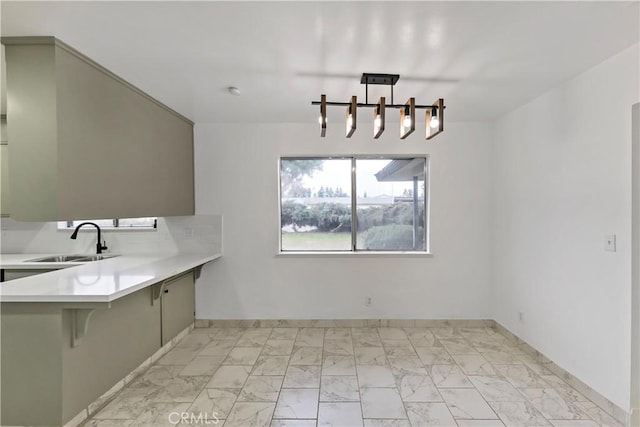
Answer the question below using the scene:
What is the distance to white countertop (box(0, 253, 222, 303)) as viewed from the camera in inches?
73.9

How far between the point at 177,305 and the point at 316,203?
199 centimetres

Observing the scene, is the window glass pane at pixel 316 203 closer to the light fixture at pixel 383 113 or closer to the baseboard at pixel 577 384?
the light fixture at pixel 383 113

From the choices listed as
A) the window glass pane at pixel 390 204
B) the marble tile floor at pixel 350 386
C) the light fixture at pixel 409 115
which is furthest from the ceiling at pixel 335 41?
the marble tile floor at pixel 350 386

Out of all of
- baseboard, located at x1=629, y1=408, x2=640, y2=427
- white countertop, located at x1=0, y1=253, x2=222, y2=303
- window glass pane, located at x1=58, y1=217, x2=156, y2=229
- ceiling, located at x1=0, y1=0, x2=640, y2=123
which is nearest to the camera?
ceiling, located at x1=0, y1=0, x2=640, y2=123

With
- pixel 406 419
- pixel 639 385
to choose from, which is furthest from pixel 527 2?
pixel 406 419

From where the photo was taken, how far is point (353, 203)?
393cm

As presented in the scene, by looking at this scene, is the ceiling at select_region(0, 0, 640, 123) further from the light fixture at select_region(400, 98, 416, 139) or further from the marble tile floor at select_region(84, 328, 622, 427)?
the marble tile floor at select_region(84, 328, 622, 427)

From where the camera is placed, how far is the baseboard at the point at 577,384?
2.08m

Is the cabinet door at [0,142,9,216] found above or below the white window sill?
above

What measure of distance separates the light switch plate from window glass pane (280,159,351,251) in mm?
2409

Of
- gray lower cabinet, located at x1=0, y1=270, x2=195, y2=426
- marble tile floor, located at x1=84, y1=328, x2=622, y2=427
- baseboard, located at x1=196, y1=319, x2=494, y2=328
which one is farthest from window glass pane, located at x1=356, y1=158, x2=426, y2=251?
gray lower cabinet, located at x1=0, y1=270, x2=195, y2=426

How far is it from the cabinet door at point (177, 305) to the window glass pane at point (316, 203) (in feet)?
4.01
